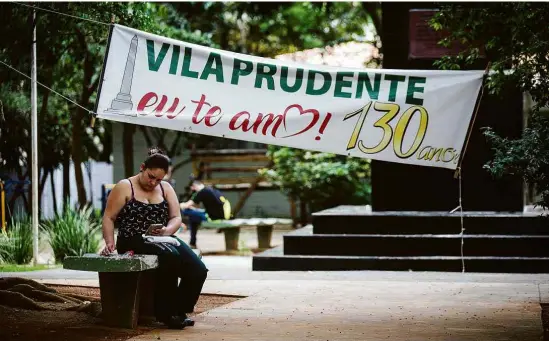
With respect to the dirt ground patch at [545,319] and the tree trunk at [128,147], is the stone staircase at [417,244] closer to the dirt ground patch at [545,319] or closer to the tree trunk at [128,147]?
the dirt ground patch at [545,319]

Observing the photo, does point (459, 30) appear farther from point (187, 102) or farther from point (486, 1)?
point (187, 102)

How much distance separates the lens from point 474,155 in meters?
14.1

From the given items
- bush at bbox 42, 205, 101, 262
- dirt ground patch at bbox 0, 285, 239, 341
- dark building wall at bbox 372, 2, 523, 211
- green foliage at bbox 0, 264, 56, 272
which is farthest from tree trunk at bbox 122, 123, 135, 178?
dirt ground patch at bbox 0, 285, 239, 341

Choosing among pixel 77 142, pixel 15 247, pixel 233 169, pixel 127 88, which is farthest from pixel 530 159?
pixel 233 169

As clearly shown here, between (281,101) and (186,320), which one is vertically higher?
(281,101)

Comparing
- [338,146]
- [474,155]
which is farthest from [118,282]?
[474,155]

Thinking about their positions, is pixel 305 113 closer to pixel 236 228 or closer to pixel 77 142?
pixel 236 228

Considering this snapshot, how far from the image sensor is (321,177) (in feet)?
76.9

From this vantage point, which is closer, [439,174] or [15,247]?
[15,247]

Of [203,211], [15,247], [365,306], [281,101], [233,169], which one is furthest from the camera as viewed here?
[233,169]

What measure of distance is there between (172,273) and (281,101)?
7.73 ft

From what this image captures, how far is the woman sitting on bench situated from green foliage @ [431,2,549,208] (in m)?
2.78

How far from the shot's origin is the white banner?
9289mm

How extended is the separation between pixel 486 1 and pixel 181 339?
5223 mm
